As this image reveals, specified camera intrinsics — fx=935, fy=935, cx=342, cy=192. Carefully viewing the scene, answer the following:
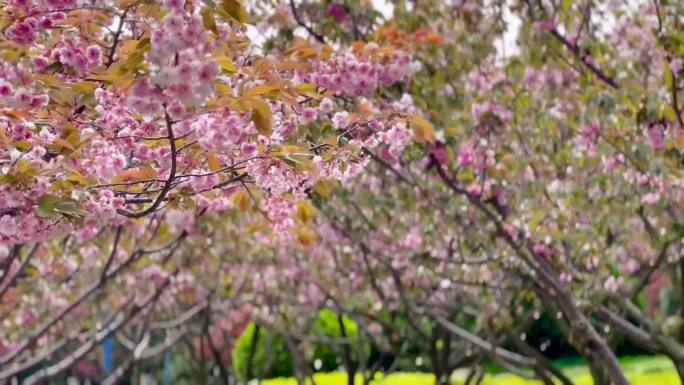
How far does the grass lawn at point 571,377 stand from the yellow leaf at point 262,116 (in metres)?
15.4

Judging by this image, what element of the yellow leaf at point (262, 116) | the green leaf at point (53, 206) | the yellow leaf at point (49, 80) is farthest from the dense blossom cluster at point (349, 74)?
the yellow leaf at point (262, 116)

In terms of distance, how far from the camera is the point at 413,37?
5.63 metres

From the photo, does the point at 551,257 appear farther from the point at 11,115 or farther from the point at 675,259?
the point at 11,115

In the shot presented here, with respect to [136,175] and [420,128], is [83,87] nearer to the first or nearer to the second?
[136,175]

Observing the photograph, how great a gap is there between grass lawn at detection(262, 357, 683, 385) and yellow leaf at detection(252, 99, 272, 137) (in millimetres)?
15356

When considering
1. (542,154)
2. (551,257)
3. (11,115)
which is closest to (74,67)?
(11,115)

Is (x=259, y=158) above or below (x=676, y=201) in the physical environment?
below

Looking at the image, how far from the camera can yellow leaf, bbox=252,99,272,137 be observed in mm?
2852

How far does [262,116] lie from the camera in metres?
2.85

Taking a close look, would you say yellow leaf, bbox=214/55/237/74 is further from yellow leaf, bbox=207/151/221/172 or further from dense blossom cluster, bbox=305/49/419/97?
dense blossom cluster, bbox=305/49/419/97

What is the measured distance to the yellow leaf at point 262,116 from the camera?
285 cm

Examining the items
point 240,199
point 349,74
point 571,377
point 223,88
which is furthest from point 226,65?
point 571,377

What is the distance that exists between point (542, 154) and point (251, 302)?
9.31 m

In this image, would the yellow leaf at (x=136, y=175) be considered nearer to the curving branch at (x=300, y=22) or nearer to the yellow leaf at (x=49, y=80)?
the yellow leaf at (x=49, y=80)
